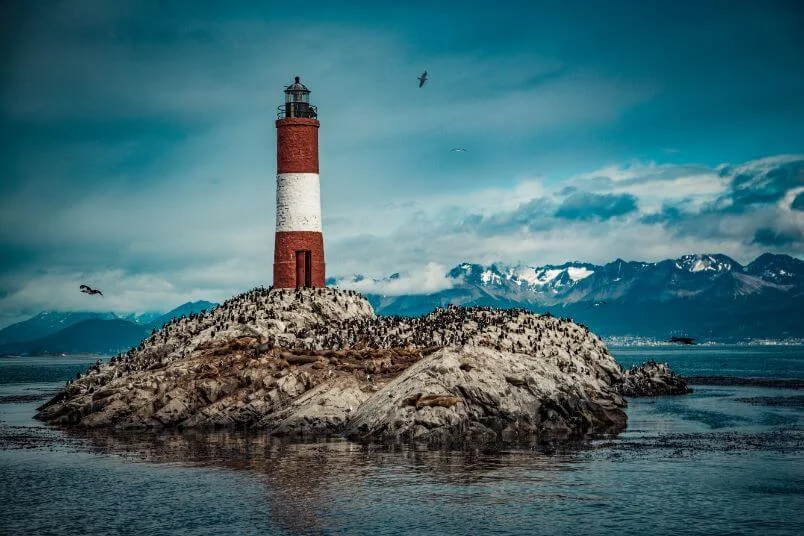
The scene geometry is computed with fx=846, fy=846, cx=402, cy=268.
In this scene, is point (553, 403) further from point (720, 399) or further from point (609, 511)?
point (720, 399)

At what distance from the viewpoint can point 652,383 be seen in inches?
3356

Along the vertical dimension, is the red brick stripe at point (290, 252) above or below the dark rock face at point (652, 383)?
above

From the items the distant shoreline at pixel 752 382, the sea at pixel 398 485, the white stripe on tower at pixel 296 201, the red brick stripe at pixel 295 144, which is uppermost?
the red brick stripe at pixel 295 144

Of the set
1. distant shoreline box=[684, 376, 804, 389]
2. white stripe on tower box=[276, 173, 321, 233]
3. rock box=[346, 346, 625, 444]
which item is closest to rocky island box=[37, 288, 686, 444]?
rock box=[346, 346, 625, 444]

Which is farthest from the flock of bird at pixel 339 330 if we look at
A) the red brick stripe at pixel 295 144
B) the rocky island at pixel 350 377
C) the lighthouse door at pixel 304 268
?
the red brick stripe at pixel 295 144

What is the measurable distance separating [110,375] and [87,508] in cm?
3611

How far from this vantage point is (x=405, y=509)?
100 feet

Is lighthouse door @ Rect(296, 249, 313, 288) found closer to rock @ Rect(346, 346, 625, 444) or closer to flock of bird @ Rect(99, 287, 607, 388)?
flock of bird @ Rect(99, 287, 607, 388)

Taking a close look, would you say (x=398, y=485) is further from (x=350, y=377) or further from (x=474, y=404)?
(x=350, y=377)

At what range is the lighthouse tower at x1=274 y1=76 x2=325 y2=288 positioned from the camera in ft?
240

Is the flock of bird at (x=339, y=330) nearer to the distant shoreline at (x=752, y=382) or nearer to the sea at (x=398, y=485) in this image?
the sea at (x=398, y=485)

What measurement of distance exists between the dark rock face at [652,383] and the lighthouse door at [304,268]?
105 ft

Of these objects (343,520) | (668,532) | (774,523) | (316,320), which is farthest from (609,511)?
(316,320)

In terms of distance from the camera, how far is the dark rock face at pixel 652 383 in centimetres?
8338
